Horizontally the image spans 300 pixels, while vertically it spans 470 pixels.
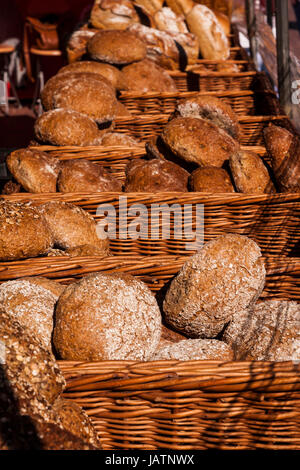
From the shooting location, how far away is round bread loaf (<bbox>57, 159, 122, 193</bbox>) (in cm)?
169

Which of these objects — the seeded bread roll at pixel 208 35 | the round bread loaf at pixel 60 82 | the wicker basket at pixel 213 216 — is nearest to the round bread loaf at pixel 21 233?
the wicker basket at pixel 213 216

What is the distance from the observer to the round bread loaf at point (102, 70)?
103 inches

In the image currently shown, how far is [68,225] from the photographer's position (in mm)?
1455

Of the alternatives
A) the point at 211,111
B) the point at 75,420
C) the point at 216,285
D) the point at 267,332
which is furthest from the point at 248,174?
the point at 75,420

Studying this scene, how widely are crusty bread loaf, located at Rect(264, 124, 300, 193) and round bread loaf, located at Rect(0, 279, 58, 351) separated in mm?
908

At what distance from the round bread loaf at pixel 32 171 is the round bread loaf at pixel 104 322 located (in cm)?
68

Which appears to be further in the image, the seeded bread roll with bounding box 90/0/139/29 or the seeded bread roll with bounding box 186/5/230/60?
the seeded bread roll with bounding box 186/5/230/60

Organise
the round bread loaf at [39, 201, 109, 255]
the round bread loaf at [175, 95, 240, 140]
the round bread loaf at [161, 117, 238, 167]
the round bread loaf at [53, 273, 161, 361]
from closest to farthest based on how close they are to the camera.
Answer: the round bread loaf at [53, 273, 161, 361] < the round bread loaf at [39, 201, 109, 255] < the round bread loaf at [161, 117, 238, 167] < the round bread loaf at [175, 95, 240, 140]

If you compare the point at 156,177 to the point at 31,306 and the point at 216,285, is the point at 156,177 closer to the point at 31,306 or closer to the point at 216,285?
the point at 216,285

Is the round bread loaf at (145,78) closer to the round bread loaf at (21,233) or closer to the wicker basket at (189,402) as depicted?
the round bread loaf at (21,233)

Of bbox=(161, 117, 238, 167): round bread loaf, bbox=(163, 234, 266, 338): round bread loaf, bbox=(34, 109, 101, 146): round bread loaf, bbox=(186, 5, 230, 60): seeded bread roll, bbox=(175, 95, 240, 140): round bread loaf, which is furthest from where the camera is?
bbox=(186, 5, 230, 60): seeded bread roll

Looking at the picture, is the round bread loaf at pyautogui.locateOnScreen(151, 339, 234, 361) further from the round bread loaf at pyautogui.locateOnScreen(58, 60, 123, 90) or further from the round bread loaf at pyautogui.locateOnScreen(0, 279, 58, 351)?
the round bread loaf at pyautogui.locateOnScreen(58, 60, 123, 90)

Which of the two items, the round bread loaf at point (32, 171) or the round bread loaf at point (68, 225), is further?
the round bread loaf at point (32, 171)

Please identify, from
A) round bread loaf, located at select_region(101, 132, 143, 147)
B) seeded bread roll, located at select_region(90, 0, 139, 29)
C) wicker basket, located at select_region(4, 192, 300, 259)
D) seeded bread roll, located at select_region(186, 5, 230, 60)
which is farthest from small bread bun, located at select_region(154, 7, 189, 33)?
wicker basket, located at select_region(4, 192, 300, 259)
